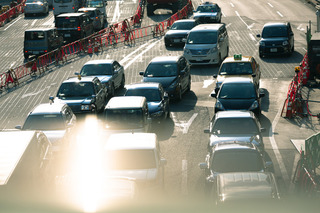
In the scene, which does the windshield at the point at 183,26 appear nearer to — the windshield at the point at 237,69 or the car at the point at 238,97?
the windshield at the point at 237,69

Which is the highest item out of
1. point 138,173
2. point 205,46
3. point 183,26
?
point 138,173

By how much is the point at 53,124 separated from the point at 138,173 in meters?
5.48

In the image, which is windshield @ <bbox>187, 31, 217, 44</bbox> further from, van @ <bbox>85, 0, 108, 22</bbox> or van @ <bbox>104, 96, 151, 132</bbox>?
van @ <bbox>85, 0, 108, 22</bbox>

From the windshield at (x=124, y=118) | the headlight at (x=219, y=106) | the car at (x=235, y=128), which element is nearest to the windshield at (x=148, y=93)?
the headlight at (x=219, y=106)

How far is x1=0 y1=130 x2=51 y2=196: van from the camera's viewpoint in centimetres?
1097

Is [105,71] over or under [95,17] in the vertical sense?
over

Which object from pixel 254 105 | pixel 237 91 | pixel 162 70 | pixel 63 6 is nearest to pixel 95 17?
pixel 63 6

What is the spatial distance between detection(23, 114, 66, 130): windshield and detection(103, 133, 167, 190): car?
406cm

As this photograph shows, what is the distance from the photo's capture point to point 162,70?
26.9 m

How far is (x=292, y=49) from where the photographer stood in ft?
120

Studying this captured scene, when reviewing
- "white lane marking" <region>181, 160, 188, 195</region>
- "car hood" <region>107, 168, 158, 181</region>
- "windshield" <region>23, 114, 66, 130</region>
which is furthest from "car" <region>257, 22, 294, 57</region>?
"car hood" <region>107, 168, 158, 181</region>

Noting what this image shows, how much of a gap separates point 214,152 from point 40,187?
4.46 metres

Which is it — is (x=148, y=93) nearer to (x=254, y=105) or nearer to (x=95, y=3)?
(x=254, y=105)

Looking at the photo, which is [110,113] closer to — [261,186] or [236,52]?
[261,186]
